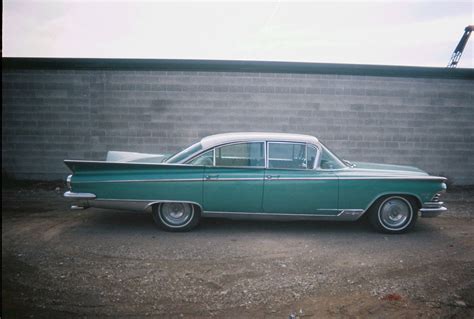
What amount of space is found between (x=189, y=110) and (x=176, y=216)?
3.73m

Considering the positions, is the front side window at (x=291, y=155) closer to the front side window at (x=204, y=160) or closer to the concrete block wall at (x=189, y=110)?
the front side window at (x=204, y=160)

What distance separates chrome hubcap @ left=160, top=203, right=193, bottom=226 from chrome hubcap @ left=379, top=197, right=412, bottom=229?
281 centimetres

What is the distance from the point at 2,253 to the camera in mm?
4418

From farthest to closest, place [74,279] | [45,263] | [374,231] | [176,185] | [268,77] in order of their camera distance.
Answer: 1. [268,77]
2. [374,231]
3. [176,185]
4. [45,263]
5. [74,279]

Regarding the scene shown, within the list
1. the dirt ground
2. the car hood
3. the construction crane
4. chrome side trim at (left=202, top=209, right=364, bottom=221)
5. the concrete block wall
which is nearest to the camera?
the dirt ground

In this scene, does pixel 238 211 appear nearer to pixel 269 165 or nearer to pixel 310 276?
pixel 269 165

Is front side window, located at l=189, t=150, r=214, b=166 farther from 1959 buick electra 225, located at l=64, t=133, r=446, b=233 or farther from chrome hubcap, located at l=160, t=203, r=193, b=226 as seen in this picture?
chrome hubcap, located at l=160, t=203, r=193, b=226

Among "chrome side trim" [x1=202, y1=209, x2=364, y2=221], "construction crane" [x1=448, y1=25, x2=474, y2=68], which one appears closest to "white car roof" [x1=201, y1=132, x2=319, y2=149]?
"chrome side trim" [x1=202, y1=209, x2=364, y2=221]

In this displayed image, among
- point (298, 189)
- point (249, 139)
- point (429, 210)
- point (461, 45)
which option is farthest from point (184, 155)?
point (461, 45)

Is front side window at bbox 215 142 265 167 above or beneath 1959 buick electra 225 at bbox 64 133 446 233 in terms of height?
above

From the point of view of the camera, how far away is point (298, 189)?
5.20m

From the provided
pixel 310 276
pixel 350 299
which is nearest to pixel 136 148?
pixel 310 276

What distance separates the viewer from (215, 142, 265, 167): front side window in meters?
5.27

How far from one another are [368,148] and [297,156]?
4.00 m
